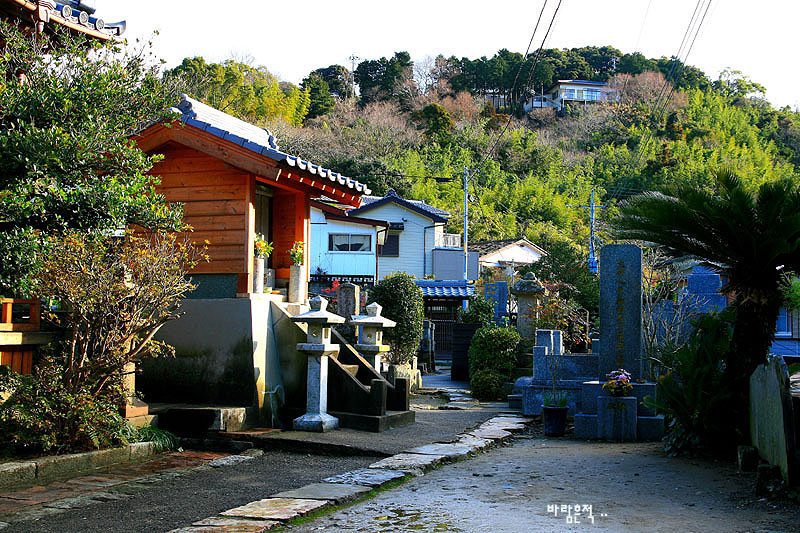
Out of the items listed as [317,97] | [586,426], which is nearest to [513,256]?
[317,97]

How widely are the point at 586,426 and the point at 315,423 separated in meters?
4.12

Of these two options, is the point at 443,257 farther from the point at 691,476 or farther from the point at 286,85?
the point at 691,476

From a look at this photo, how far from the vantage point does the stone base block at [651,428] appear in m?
10.4

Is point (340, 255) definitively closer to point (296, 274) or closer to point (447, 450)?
point (296, 274)

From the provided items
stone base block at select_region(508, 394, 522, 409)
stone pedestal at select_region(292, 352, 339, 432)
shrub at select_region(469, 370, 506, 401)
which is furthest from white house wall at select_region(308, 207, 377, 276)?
stone pedestal at select_region(292, 352, 339, 432)

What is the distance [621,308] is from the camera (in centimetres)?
1134

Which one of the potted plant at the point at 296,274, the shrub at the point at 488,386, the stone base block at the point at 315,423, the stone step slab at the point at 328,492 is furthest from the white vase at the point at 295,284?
the shrub at the point at 488,386

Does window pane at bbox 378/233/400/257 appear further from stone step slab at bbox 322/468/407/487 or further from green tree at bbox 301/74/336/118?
stone step slab at bbox 322/468/407/487

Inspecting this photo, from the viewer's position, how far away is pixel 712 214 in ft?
28.0

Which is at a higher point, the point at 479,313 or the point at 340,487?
the point at 479,313

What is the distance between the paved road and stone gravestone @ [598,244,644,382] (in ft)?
7.91

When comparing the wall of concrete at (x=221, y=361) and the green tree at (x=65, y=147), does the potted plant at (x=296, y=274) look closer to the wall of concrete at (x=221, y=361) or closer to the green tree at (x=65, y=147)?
the wall of concrete at (x=221, y=361)

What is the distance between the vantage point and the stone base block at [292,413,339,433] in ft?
33.2

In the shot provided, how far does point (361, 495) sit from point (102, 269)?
390 cm
